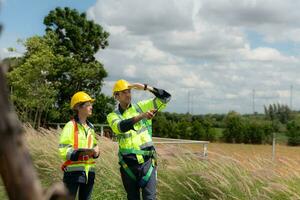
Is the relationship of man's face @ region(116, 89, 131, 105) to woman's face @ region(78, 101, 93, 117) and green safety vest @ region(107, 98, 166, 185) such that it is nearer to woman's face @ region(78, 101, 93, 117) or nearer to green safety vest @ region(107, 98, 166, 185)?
green safety vest @ region(107, 98, 166, 185)

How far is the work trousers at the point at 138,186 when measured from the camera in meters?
7.39

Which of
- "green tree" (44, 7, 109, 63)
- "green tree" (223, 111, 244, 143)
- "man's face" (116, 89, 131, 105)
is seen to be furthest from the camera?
"green tree" (223, 111, 244, 143)

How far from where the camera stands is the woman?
23.9 ft

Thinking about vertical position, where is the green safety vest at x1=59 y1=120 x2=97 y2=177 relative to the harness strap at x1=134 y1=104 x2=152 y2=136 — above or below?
below

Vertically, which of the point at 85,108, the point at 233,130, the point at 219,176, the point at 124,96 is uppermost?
the point at 124,96

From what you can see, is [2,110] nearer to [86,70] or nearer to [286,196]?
[286,196]

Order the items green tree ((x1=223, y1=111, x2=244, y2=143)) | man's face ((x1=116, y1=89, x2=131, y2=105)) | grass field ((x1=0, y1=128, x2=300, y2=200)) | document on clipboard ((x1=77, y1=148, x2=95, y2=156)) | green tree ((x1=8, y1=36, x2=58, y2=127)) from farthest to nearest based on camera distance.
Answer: green tree ((x1=223, y1=111, x2=244, y2=143)), green tree ((x1=8, y1=36, x2=58, y2=127)), grass field ((x1=0, y1=128, x2=300, y2=200)), man's face ((x1=116, y1=89, x2=131, y2=105)), document on clipboard ((x1=77, y1=148, x2=95, y2=156))

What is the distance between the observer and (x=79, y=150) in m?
7.25

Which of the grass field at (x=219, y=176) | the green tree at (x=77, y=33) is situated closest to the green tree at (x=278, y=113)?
the green tree at (x=77, y=33)

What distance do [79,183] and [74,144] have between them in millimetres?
474

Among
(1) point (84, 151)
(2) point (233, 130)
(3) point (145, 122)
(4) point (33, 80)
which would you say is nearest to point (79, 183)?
(1) point (84, 151)

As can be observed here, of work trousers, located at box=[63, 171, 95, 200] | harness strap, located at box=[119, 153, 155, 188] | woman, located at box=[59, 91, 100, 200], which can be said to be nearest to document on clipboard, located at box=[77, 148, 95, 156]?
woman, located at box=[59, 91, 100, 200]

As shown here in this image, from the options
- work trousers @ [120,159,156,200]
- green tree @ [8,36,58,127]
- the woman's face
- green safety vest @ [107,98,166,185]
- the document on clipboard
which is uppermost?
green tree @ [8,36,58,127]

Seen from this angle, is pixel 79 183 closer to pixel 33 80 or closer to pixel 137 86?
pixel 137 86
